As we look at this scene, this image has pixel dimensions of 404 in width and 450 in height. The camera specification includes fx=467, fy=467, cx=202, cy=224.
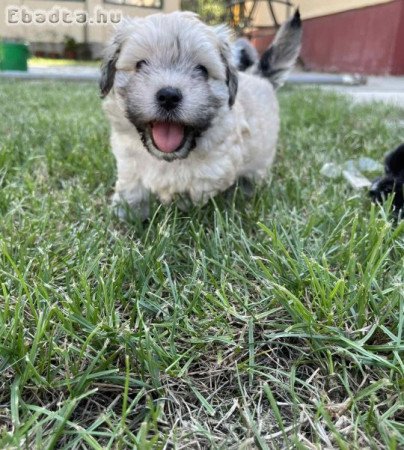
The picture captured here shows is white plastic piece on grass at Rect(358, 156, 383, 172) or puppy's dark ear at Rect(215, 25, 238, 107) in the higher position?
puppy's dark ear at Rect(215, 25, 238, 107)

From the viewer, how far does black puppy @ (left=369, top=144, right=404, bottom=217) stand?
197cm

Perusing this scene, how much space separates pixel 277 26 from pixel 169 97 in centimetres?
919

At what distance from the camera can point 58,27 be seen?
15930 millimetres

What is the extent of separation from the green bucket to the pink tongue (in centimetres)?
864

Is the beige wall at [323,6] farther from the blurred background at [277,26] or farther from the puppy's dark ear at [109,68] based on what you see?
the puppy's dark ear at [109,68]

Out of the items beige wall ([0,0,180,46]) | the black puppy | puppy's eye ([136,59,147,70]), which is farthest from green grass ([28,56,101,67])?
the black puppy

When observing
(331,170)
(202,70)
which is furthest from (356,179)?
(202,70)

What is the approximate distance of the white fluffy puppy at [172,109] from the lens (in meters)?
1.85

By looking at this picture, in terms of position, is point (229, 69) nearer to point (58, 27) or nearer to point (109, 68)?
point (109, 68)

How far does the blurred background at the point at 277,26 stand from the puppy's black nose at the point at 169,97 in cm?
241

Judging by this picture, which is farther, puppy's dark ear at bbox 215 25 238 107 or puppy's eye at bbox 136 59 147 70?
puppy's dark ear at bbox 215 25 238 107

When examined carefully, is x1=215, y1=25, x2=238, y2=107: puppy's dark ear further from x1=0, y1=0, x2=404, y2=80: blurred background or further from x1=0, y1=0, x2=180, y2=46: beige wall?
x1=0, y1=0, x2=180, y2=46: beige wall

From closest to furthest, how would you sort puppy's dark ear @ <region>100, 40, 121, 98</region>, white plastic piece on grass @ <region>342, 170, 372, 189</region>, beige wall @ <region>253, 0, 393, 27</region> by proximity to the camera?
puppy's dark ear @ <region>100, 40, 121, 98</region>, white plastic piece on grass @ <region>342, 170, 372, 189</region>, beige wall @ <region>253, 0, 393, 27</region>

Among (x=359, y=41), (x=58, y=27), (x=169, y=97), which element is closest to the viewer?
(x=169, y=97)
